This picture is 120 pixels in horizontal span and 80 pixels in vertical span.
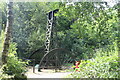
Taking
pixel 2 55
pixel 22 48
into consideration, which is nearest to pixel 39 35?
pixel 22 48

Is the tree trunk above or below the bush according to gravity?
above

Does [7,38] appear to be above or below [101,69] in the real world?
above

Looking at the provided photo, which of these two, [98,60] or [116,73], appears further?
[98,60]

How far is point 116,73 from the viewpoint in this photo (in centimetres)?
187

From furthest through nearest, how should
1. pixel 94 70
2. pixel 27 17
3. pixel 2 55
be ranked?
pixel 27 17 → pixel 2 55 → pixel 94 70

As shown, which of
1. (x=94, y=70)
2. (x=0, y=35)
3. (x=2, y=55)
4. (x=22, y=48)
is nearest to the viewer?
(x=94, y=70)

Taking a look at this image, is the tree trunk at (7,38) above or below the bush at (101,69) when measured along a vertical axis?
above

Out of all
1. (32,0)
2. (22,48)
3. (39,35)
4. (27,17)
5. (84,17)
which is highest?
(32,0)

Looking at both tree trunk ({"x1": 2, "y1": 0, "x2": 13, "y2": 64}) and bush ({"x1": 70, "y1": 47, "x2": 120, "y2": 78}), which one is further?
tree trunk ({"x1": 2, "y1": 0, "x2": 13, "y2": 64})

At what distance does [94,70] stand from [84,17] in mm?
1805

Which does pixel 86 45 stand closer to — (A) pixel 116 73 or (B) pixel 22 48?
(B) pixel 22 48

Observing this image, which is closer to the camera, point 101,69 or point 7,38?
point 101,69

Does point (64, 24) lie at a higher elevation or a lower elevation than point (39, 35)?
higher

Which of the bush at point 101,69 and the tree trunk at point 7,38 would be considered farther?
the tree trunk at point 7,38
